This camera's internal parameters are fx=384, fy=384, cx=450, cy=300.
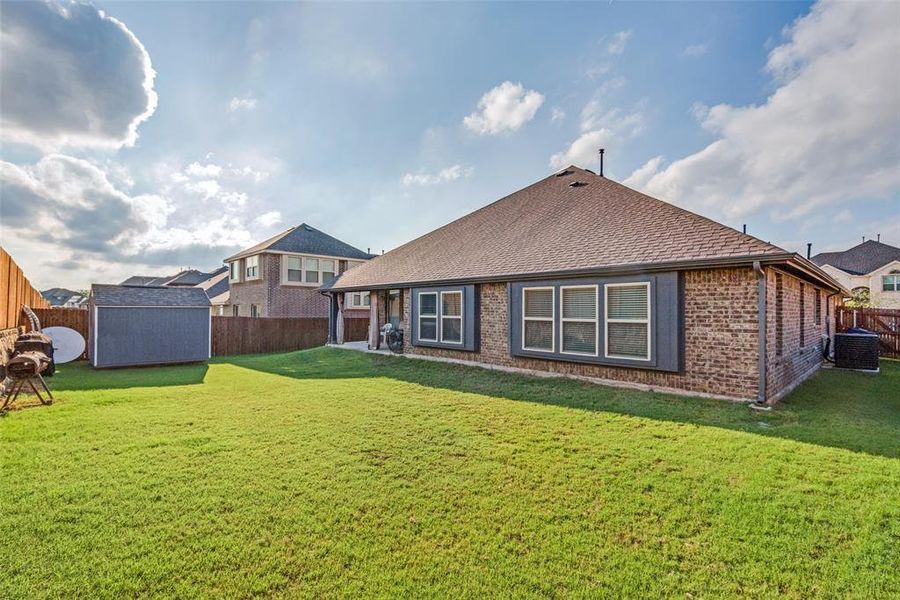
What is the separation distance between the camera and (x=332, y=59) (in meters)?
10.6

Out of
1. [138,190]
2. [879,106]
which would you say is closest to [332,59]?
[138,190]

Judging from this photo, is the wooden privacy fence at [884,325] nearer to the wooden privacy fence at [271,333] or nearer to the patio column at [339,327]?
the patio column at [339,327]

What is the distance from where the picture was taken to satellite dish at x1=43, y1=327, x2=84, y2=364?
41.5ft

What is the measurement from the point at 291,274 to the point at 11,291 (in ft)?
39.7

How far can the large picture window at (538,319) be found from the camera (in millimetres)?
8938

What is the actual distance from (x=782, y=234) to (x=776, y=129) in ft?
54.3

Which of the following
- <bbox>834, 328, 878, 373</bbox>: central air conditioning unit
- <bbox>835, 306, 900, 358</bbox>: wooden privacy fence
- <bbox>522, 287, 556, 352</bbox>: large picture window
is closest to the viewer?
<bbox>522, 287, 556, 352</bbox>: large picture window

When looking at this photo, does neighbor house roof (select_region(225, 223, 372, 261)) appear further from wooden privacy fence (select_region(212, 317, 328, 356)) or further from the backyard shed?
the backyard shed

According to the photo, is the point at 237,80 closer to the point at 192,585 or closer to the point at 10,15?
the point at 10,15

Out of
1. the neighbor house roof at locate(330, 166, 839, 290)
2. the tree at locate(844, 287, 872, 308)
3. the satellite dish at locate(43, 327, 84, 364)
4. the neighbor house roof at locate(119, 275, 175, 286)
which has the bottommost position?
the satellite dish at locate(43, 327, 84, 364)

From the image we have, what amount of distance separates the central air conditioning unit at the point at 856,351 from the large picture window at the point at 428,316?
11842 millimetres

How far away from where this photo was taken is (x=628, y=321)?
25.1ft

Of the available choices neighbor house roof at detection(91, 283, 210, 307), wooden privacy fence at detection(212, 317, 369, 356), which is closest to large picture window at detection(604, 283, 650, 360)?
neighbor house roof at detection(91, 283, 210, 307)

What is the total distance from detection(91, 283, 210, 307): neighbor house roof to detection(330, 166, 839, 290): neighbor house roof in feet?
17.0
